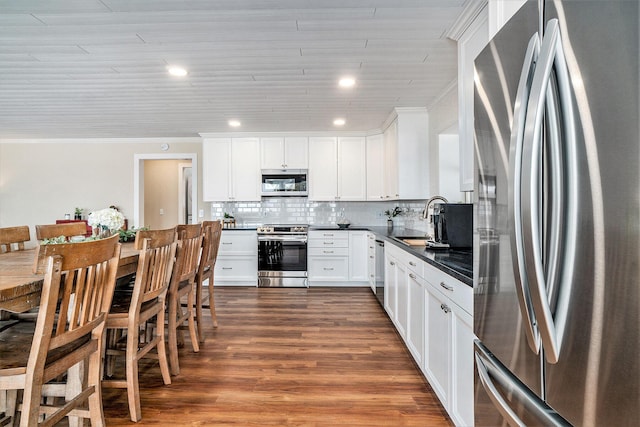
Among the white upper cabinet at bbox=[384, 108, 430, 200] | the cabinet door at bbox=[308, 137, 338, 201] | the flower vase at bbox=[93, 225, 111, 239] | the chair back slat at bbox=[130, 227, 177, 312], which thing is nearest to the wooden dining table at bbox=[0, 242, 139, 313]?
the chair back slat at bbox=[130, 227, 177, 312]

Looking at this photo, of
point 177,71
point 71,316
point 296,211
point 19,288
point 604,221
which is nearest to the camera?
point 604,221

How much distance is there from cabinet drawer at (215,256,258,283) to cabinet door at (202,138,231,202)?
100cm

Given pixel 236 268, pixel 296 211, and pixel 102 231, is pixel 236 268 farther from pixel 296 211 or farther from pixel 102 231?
pixel 102 231

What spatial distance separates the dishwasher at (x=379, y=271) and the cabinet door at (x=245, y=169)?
218 centimetres

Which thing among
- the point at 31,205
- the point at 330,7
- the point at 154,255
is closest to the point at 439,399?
the point at 154,255

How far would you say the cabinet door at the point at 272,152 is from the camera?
17.3 ft

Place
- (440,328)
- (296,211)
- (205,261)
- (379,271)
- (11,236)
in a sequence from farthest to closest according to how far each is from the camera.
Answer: (296,211) < (379,271) < (205,261) < (11,236) < (440,328)

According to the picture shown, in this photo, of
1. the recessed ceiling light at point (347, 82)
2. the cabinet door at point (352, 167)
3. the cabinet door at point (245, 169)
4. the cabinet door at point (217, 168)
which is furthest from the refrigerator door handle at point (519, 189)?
the cabinet door at point (217, 168)

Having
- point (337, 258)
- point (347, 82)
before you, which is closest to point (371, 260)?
point (337, 258)

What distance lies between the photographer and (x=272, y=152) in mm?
5281

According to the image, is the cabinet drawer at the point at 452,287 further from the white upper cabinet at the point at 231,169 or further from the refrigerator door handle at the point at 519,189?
the white upper cabinet at the point at 231,169

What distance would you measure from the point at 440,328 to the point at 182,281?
1988mm

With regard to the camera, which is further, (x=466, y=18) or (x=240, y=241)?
(x=240, y=241)

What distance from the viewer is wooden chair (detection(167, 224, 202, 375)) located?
7.87 feet
